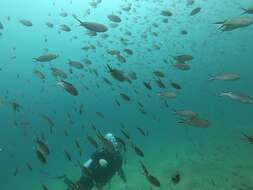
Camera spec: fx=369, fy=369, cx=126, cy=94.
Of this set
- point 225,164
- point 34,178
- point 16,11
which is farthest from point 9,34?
point 225,164

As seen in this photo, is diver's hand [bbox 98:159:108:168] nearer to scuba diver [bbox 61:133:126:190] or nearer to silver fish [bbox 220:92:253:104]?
scuba diver [bbox 61:133:126:190]

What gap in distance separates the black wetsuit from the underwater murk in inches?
1.0

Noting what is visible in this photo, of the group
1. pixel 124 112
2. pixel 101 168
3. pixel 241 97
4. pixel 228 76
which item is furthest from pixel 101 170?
pixel 124 112

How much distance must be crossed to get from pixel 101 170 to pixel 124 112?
56342 mm

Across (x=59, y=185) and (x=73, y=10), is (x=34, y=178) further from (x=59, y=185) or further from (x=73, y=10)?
(x=73, y=10)

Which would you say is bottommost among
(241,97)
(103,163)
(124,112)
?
(124,112)

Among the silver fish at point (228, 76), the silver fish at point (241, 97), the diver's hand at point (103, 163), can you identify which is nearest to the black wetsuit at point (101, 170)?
the diver's hand at point (103, 163)

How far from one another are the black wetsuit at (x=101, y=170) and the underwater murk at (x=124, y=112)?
26 millimetres

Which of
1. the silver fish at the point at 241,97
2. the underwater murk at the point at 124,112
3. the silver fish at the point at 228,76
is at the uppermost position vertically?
the silver fish at the point at 241,97

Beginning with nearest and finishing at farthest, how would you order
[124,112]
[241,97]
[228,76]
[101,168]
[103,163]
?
1. [241,97]
2. [228,76]
3. [103,163]
4. [101,168]
5. [124,112]

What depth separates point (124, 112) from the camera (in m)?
65.6

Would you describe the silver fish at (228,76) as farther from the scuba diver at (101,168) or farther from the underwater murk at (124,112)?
the scuba diver at (101,168)

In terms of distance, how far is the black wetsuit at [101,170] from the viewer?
9.07 m

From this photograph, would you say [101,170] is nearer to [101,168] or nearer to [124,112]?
[101,168]
